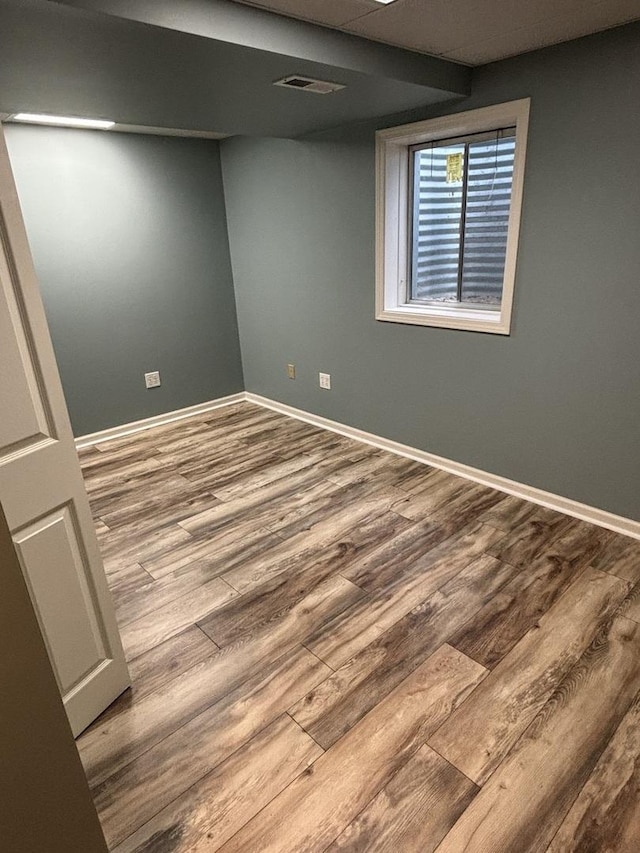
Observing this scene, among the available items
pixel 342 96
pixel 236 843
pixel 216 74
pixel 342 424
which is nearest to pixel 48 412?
pixel 236 843

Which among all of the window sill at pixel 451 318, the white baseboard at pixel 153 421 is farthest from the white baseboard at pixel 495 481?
the window sill at pixel 451 318

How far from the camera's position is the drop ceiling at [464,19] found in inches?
66.7

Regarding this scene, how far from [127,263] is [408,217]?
7.15ft

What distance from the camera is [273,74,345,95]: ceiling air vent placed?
6.80 ft

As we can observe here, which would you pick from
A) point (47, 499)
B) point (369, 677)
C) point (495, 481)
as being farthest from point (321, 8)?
point (495, 481)

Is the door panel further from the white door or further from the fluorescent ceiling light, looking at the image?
the fluorescent ceiling light

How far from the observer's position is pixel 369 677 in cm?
180

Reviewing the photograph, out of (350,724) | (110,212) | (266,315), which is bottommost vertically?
(350,724)

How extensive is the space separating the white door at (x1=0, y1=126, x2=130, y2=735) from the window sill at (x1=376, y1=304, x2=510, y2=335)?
2.21 m

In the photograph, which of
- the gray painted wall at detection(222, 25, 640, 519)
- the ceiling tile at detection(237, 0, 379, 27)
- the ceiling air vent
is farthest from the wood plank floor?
the ceiling tile at detection(237, 0, 379, 27)

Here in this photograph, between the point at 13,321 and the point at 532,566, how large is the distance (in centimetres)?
227

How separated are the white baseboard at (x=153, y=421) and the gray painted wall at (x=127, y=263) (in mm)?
55

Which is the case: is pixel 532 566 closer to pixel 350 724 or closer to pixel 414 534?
pixel 414 534

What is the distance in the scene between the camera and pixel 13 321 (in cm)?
129
